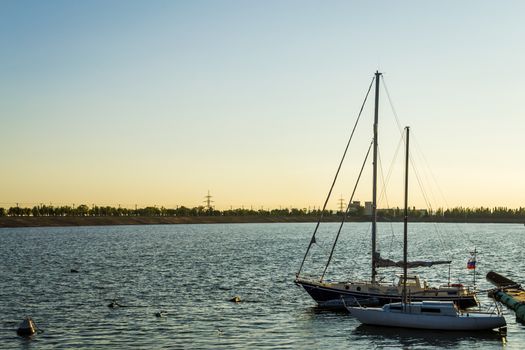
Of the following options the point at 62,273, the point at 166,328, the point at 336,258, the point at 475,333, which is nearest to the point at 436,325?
the point at 475,333

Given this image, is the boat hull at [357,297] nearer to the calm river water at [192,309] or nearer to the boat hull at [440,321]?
the calm river water at [192,309]

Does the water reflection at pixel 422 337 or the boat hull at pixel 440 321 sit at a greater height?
the boat hull at pixel 440 321

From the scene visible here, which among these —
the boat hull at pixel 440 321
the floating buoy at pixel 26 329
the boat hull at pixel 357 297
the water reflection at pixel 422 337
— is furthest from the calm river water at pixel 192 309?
the boat hull at pixel 357 297

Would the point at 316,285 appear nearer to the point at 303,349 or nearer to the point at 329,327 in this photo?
the point at 329,327

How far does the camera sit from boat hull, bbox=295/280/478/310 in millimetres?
60375

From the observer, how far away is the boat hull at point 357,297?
60.4m

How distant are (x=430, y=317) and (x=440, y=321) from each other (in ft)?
2.61

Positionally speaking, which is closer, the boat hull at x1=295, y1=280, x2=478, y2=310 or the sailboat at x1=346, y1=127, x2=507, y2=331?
the sailboat at x1=346, y1=127, x2=507, y2=331

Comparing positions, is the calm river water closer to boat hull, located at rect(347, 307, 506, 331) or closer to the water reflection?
the water reflection

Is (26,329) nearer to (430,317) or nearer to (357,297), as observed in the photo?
(357,297)

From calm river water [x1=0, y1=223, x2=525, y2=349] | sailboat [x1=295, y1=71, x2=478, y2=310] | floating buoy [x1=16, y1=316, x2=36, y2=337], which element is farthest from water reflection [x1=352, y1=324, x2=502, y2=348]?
floating buoy [x1=16, y1=316, x2=36, y2=337]

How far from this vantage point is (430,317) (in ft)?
173

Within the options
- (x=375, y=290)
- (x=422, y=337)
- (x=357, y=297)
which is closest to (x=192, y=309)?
(x=357, y=297)

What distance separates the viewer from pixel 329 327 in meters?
56.1
